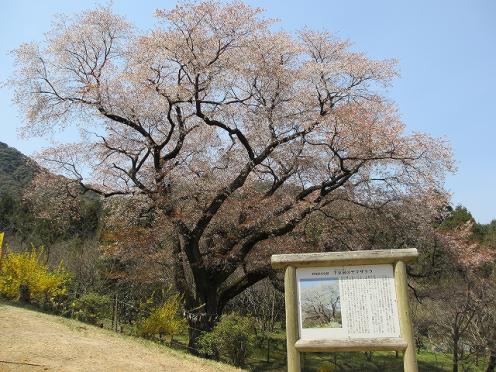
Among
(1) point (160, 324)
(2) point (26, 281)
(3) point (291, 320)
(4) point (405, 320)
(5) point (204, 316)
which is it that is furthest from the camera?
(5) point (204, 316)

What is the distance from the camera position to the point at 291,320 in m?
5.59

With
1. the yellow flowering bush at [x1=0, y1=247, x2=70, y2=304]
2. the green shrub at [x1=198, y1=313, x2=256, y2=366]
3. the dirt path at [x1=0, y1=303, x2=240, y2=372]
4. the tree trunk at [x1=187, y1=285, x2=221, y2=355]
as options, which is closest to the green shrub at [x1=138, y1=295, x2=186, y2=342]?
the green shrub at [x1=198, y1=313, x2=256, y2=366]

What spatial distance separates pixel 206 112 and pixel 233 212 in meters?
3.01

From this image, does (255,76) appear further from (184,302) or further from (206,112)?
(184,302)

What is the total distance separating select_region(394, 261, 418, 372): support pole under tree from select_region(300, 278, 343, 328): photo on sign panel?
0.68 meters

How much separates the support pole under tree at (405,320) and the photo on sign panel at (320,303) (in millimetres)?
676

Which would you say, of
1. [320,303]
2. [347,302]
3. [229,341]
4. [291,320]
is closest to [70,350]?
[291,320]

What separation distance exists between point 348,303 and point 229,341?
292 inches

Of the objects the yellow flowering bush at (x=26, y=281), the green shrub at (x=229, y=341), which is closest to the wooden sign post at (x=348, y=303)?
the green shrub at (x=229, y=341)

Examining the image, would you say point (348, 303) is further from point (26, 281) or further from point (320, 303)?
point (26, 281)

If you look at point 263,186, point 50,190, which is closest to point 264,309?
point 263,186

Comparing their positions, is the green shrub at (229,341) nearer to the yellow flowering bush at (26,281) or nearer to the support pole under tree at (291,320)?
the yellow flowering bush at (26,281)

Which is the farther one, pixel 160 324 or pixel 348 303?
pixel 160 324

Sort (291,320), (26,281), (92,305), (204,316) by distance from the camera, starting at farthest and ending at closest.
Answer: (204,316)
(92,305)
(26,281)
(291,320)
